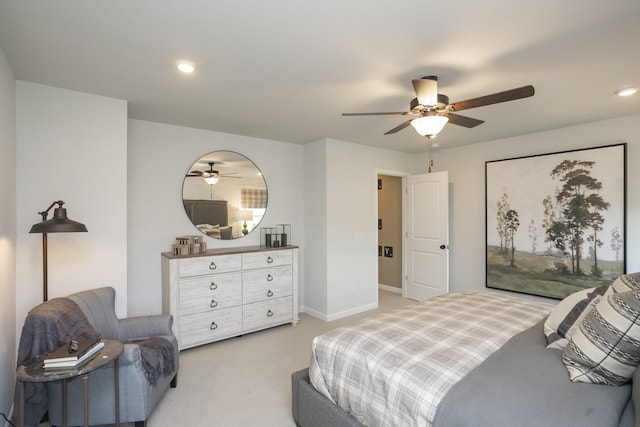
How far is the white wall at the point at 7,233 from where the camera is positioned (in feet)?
6.48

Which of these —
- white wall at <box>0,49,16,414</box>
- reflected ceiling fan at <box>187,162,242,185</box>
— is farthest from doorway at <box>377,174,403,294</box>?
white wall at <box>0,49,16,414</box>

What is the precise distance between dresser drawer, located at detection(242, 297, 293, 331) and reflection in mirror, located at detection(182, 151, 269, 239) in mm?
934

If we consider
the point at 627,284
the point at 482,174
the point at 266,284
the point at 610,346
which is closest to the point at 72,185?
the point at 266,284

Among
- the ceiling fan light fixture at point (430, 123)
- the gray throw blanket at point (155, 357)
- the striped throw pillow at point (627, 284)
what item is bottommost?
the gray throw blanket at point (155, 357)

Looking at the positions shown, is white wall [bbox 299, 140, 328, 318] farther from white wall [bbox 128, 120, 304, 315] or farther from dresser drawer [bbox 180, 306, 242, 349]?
dresser drawer [bbox 180, 306, 242, 349]

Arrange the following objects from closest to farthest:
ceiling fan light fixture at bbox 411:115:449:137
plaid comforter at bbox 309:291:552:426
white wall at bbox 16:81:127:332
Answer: plaid comforter at bbox 309:291:552:426 < ceiling fan light fixture at bbox 411:115:449:137 < white wall at bbox 16:81:127:332

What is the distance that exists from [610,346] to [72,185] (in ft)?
11.5

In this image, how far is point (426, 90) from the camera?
208 cm

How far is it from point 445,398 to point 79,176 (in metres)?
2.97

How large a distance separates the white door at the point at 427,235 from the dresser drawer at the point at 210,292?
9.49ft

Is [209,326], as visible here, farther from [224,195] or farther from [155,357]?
[224,195]

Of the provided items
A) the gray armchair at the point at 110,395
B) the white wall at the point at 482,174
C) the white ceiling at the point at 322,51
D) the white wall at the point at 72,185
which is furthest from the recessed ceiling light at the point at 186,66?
the white wall at the point at 482,174

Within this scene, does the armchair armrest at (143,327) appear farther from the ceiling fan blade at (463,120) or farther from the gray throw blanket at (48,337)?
the ceiling fan blade at (463,120)

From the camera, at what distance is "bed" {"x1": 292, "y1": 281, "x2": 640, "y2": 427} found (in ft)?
3.90
